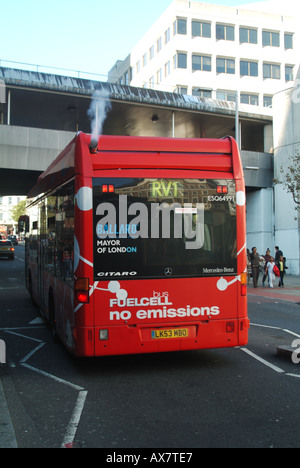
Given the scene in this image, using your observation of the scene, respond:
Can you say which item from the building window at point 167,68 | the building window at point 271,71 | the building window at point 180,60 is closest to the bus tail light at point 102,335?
the building window at point 180,60

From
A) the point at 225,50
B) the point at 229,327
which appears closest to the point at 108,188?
the point at 229,327

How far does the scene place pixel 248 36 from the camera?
58.3 metres

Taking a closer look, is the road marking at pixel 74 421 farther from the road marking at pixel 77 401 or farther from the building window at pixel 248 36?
the building window at pixel 248 36

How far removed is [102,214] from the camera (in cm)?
664

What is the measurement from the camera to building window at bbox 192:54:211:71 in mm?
56344

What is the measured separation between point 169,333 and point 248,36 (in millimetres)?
57723

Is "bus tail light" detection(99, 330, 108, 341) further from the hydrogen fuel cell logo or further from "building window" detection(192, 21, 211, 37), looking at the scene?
"building window" detection(192, 21, 211, 37)

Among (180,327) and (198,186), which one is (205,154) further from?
(180,327)

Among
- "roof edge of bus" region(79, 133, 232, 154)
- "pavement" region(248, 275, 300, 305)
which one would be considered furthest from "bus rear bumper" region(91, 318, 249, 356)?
"pavement" region(248, 275, 300, 305)

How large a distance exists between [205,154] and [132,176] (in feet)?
3.68

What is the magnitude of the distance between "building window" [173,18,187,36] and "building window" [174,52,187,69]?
2.19 m

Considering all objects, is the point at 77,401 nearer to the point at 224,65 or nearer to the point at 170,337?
the point at 170,337
